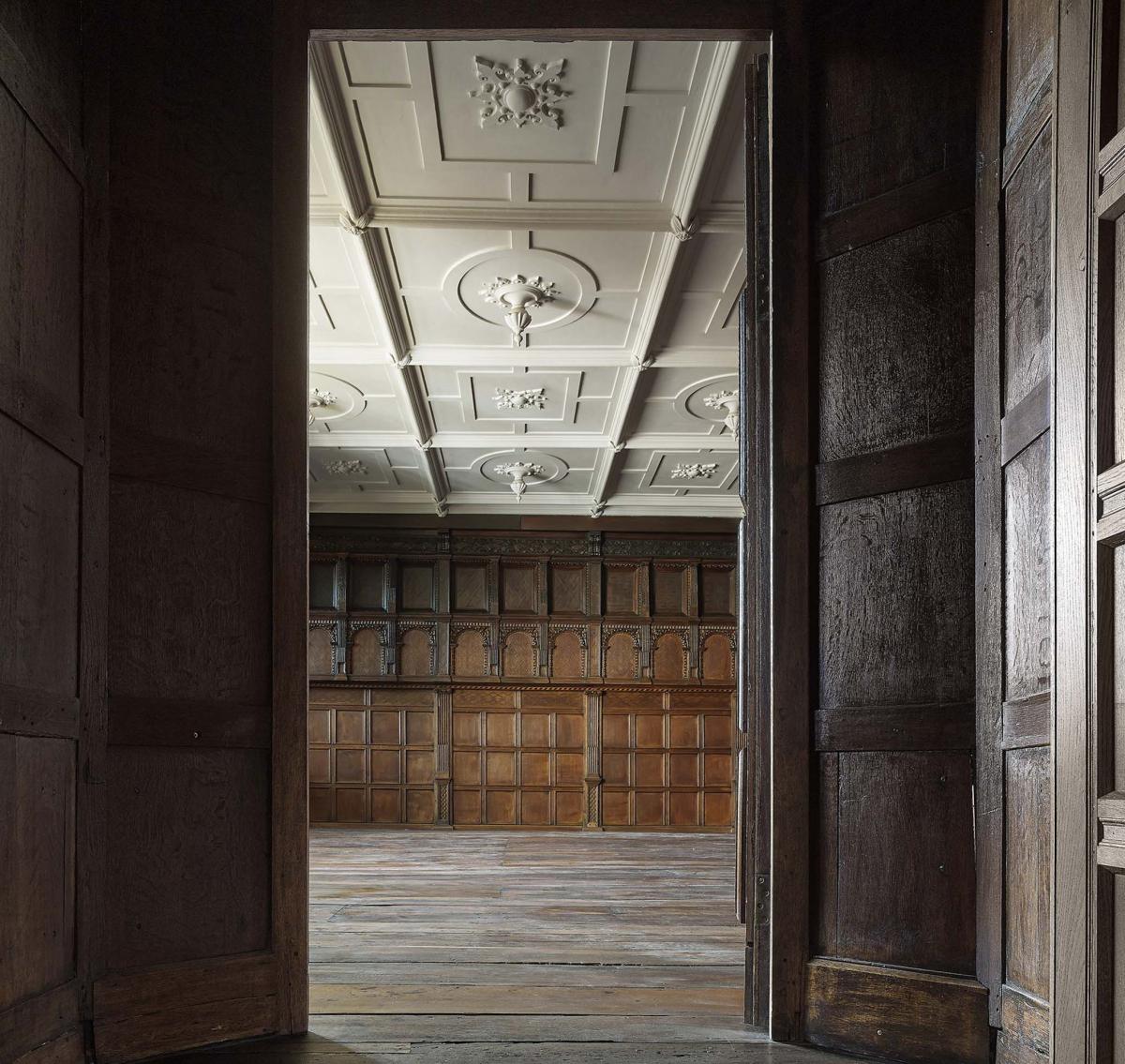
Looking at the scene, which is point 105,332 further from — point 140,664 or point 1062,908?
point 1062,908

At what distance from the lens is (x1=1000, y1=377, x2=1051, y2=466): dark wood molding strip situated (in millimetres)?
2324

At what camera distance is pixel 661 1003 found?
3.27m

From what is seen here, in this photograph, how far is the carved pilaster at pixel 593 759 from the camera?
13195 mm

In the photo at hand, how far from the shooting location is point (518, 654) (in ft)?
43.9

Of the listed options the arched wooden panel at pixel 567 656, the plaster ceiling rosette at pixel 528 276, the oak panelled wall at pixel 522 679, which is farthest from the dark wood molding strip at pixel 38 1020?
the arched wooden panel at pixel 567 656

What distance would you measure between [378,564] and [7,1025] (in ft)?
36.6

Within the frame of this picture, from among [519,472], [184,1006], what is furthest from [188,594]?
[519,472]

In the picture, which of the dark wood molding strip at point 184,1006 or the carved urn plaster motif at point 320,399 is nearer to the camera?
the dark wood molding strip at point 184,1006

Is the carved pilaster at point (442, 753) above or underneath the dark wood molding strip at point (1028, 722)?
underneath

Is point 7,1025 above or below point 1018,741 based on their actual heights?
below

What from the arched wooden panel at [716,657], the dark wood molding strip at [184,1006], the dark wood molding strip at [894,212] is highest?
the dark wood molding strip at [894,212]

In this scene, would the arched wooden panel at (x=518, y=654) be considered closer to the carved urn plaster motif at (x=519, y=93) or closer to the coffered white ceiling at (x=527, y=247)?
the coffered white ceiling at (x=527, y=247)

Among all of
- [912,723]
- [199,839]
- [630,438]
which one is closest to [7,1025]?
[199,839]

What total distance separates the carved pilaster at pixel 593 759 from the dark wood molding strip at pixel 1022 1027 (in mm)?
10884
